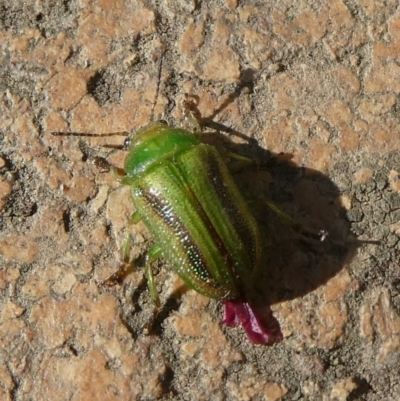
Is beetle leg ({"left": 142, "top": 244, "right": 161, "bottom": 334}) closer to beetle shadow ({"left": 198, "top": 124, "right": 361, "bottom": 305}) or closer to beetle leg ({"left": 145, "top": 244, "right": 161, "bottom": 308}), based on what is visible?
beetle leg ({"left": 145, "top": 244, "right": 161, "bottom": 308})

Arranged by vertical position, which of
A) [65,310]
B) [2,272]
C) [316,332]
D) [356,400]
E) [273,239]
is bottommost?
[356,400]

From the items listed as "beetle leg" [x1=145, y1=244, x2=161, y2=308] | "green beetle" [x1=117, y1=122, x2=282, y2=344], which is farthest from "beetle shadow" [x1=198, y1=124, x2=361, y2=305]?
"beetle leg" [x1=145, y1=244, x2=161, y2=308]

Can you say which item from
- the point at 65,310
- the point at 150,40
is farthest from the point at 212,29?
the point at 65,310

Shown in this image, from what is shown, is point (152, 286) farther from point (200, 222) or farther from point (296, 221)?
point (296, 221)

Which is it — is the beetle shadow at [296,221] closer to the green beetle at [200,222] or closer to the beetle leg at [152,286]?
the green beetle at [200,222]

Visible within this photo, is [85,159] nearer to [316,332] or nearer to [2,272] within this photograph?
[2,272]

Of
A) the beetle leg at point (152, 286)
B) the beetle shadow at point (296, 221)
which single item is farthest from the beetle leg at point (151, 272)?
the beetle shadow at point (296, 221)

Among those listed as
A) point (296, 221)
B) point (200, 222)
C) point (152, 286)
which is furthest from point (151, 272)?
point (296, 221)
